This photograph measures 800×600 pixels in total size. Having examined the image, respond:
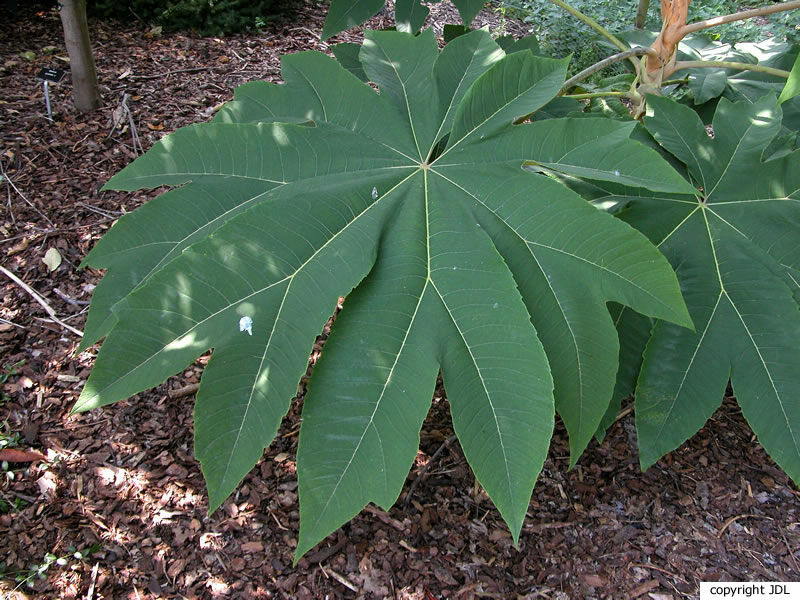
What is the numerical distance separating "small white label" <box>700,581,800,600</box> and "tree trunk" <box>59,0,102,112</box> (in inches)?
136

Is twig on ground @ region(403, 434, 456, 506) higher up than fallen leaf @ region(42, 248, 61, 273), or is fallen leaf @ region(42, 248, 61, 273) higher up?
fallen leaf @ region(42, 248, 61, 273)

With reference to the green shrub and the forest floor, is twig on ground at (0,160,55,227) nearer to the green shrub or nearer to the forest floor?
the forest floor

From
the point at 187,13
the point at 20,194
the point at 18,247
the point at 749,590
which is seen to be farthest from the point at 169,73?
the point at 749,590

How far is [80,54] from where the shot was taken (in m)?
3.10

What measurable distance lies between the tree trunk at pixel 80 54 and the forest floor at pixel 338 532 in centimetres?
123

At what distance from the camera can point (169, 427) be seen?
85.0 inches

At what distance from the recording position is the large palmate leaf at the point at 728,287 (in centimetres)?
125

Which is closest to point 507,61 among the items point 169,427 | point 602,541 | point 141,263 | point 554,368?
point 554,368

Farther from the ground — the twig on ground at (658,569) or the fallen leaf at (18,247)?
the fallen leaf at (18,247)

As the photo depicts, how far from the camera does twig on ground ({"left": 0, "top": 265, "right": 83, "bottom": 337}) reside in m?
2.43

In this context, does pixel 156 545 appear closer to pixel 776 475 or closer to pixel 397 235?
pixel 397 235

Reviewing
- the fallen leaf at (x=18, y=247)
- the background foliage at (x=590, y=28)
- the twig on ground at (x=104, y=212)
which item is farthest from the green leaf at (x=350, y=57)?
the background foliage at (x=590, y=28)

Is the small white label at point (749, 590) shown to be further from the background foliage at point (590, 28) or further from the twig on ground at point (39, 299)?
the background foliage at point (590, 28)

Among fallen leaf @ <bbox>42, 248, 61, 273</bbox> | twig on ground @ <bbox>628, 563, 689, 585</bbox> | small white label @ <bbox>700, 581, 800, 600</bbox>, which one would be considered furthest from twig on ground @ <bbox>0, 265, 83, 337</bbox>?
small white label @ <bbox>700, 581, 800, 600</bbox>
